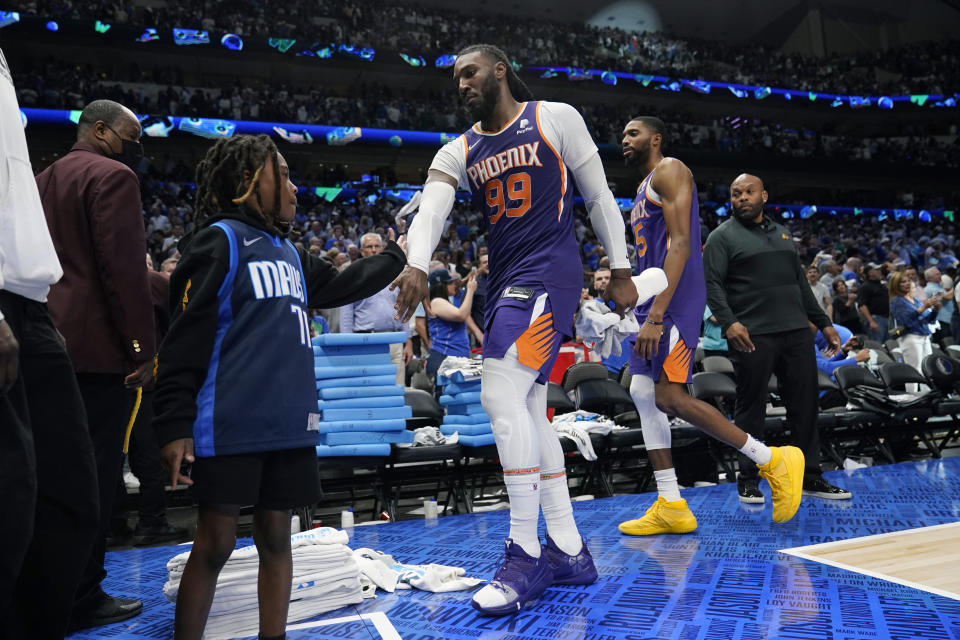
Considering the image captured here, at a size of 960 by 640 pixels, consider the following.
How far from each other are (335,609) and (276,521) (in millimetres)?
852

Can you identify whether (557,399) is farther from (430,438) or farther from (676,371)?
(676,371)

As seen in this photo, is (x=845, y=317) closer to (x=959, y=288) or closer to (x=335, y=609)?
(x=959, y=288)

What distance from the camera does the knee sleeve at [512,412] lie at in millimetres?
2570

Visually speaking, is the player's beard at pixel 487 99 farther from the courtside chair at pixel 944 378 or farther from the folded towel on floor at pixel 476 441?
the courtside chair at pixel 944 378

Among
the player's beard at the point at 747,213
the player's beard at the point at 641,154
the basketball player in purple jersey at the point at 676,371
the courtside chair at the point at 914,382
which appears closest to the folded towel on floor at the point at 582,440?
the basketball player in purple jersey at the point at 676,371

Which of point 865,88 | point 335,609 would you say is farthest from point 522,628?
point 865,88

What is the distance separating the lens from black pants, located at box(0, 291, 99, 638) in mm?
1479

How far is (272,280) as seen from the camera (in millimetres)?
2010

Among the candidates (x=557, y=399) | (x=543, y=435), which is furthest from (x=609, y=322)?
(x=557, y=399)

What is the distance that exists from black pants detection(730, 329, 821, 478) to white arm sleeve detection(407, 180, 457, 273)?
231cm

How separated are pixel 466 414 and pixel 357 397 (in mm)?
787

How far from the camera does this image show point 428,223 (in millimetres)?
2686

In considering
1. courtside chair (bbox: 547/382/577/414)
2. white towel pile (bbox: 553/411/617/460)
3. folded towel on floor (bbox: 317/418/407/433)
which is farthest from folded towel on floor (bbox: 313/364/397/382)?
courtside chair (bbox: 547/382/577/414)

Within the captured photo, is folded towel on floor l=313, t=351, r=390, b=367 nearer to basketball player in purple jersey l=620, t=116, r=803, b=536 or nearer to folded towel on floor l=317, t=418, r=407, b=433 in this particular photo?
folded towel on floor l=317, t=418, r=407, b=433
